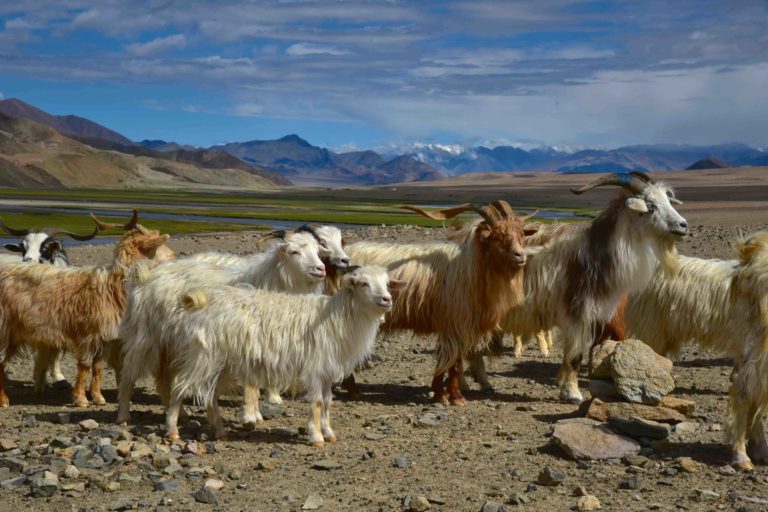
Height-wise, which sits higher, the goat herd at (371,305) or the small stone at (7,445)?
the goat herd at (371,305)

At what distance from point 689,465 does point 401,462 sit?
7.09ft

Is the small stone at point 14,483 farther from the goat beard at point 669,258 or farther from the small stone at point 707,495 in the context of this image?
the goat beard at point 669,258

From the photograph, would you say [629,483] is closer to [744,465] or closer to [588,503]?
[588,503]

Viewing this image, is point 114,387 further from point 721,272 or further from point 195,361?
point 721,272

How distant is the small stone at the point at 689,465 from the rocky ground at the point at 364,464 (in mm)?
15

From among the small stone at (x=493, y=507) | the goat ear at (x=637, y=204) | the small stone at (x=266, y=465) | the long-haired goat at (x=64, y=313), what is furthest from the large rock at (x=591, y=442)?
the long-haired goat at (x=64, y=313)

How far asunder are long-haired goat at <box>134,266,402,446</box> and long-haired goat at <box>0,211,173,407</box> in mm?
1563

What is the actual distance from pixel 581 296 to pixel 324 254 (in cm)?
279

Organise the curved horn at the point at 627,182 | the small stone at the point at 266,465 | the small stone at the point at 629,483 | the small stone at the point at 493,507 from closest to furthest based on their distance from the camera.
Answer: the small stone at the point at 493,507
the small stone at the point at 629,483
the small stone at the point at 266,465
the curved horn at the point at 627,182

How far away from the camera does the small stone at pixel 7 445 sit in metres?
7.58

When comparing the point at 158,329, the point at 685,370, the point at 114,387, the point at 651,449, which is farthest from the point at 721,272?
the point at 114,387

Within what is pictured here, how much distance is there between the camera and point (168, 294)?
838cm

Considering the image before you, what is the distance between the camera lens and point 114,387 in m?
10.6

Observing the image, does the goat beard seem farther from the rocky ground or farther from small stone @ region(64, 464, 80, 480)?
small stone @ region(64, 464, 80, 480)
